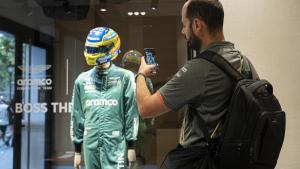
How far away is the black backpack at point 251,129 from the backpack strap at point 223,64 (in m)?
0.03

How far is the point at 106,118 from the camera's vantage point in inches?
114

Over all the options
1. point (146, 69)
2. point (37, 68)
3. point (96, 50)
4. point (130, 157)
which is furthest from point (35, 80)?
point (146, 69)

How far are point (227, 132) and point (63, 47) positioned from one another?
142 inches

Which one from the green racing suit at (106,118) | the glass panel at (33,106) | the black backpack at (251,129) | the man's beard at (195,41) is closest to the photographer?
the black backpack at (251,129)

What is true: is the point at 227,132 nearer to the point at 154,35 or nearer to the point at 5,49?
the point at 154,35

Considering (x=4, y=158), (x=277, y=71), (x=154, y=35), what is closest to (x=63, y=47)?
(x=154, y=35)

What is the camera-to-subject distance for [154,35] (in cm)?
412

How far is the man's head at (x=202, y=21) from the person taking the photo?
1.62m

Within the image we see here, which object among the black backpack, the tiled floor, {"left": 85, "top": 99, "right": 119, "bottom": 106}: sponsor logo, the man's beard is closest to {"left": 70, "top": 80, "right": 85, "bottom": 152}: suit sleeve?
{"left": 85, "top": 99, "right": 119, "bottom": 106}: sponsor logo

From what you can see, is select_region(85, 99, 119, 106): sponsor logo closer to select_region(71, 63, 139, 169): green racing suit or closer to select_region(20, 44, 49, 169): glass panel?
select_region(71, 63, 139, 169): green racing suit

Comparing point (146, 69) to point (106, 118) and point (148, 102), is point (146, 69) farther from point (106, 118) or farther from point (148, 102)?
point (106, 118)

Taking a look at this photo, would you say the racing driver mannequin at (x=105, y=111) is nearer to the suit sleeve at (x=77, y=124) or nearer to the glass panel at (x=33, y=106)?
the suit sleeve at (x=77, y=124)

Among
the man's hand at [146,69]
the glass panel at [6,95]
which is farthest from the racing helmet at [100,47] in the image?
the glass panel at [6,95]

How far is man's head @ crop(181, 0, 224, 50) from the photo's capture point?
1623mm
